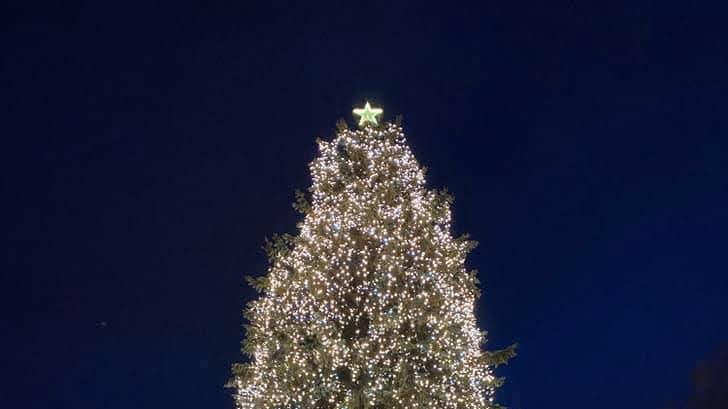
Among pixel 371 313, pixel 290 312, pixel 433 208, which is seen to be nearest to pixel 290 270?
pixel 290 312

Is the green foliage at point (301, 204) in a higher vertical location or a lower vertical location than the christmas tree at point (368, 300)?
higher

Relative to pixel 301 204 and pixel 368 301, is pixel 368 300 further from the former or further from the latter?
pixel 301 204

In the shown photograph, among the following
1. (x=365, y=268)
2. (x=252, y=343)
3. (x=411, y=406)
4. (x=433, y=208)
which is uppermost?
(x=433, y=208)

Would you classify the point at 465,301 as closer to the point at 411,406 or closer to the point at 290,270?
the point at 411,406

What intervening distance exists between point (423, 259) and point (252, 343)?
3.58 metres

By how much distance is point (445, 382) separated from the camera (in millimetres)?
13891

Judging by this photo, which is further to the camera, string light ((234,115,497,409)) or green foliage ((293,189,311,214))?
green foliage ((293,189,311,214))

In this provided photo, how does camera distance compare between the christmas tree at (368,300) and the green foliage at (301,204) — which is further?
the green foliage at (301,204)

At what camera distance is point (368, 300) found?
556 inches

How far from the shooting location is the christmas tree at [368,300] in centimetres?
1377

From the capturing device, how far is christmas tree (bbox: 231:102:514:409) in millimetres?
13766

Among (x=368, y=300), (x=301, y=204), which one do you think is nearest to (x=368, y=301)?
(x=368, y=300)

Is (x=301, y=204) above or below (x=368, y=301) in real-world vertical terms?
above

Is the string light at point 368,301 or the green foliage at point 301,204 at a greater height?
the green foliage at point 301,204
